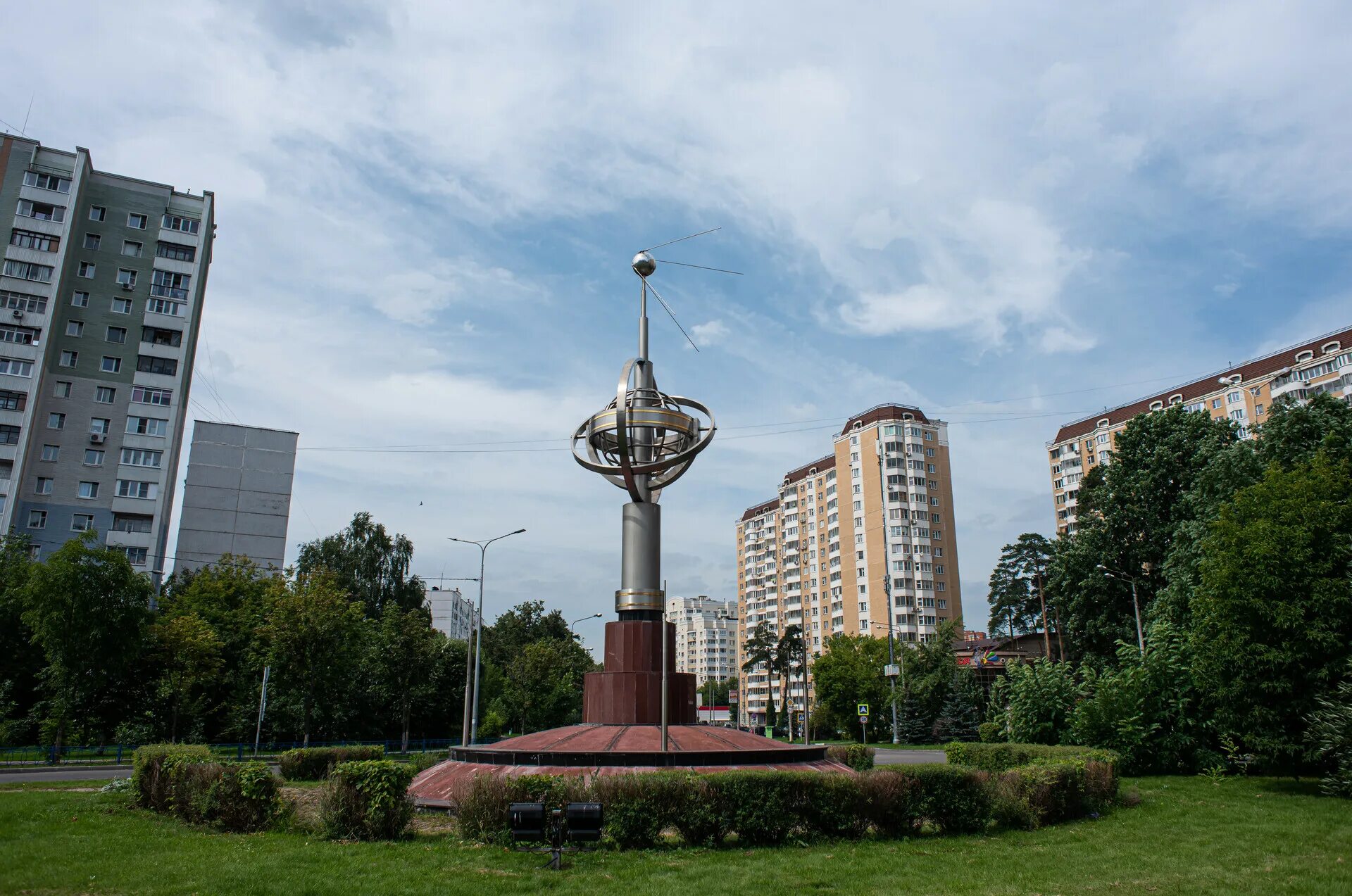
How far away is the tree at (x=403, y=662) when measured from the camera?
39.3 meters

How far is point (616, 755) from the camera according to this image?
15.9 m

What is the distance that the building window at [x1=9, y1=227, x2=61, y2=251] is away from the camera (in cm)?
4831

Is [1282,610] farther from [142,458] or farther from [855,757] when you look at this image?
[142,458]

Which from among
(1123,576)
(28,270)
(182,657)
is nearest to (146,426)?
(28,270)

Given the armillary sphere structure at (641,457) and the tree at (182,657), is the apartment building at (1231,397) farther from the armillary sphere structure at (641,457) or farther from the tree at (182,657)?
the tree at (182,657)

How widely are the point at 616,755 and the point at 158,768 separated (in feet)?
25.5

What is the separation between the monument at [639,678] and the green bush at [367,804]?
279cm

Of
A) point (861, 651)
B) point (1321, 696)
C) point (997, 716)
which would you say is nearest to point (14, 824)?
point (1321, 696)

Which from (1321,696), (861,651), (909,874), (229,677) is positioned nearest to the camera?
(909,874)

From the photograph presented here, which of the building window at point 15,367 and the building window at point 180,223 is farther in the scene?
the building window at point 180,223

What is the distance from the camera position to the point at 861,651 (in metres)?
60.3

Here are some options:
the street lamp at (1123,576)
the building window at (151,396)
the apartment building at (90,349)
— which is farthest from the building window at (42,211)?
the street lamp at (1123,576)

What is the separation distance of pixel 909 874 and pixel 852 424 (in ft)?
248

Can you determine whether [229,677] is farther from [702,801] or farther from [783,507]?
[783,507]
